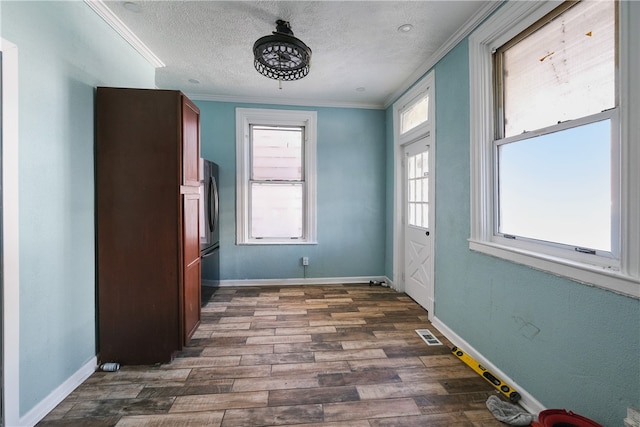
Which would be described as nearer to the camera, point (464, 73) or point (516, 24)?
point (516, 24)

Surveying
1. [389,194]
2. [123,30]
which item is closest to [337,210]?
[389,194]

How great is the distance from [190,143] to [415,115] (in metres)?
2.57

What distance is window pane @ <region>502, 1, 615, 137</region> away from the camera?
50.6 inches

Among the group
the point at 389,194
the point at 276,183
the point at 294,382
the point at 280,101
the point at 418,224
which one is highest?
the point at 280,101

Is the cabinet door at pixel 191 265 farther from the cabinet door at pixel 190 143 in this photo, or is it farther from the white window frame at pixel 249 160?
the white window frame at pixel 249 160

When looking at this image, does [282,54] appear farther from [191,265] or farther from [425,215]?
[425,215]

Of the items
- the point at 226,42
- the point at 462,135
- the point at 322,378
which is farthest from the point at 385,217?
the point at 226,42

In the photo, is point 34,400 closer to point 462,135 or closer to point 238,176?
point 238,176

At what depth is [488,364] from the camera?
192 cm

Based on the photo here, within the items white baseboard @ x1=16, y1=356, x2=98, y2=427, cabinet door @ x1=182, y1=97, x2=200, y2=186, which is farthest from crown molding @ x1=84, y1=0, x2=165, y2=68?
white baseboard @ x1=16, y1=356, x2=98, y2=427

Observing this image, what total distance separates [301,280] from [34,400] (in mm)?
2801

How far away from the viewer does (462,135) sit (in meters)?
2.22

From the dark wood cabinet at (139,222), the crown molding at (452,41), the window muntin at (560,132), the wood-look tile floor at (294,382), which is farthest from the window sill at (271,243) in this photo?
the window muntin at (560,132)

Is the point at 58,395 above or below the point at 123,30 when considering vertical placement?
below
